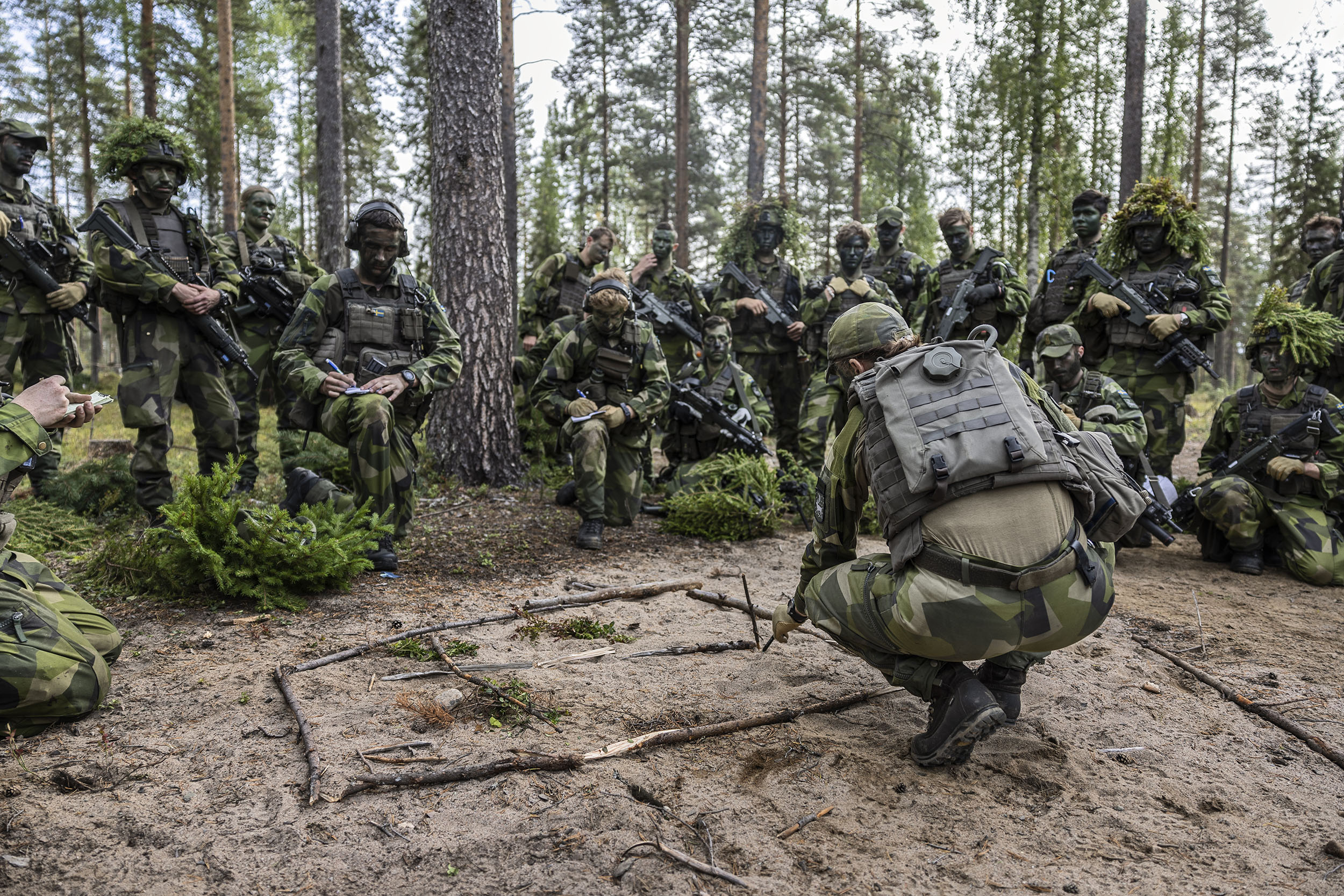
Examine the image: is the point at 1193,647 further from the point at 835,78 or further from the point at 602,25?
the point at 602,25

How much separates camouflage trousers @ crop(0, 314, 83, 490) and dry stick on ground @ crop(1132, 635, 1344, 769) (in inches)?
291

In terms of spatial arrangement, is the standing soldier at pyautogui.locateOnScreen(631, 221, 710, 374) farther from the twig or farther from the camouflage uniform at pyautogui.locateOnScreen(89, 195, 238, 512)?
the twig

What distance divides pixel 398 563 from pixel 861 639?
323 cm

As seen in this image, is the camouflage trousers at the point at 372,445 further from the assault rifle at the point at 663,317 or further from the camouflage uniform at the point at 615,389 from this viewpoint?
the assault rifle at the point at 663,317

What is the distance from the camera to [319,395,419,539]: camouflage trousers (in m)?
5.08

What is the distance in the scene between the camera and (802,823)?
102 inches

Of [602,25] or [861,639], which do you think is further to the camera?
[602,25]

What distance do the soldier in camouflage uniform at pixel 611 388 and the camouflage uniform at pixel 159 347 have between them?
2362 mm

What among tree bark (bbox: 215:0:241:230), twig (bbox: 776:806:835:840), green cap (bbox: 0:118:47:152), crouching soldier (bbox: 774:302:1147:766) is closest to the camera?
twig (bbox: 776:806:835:840)

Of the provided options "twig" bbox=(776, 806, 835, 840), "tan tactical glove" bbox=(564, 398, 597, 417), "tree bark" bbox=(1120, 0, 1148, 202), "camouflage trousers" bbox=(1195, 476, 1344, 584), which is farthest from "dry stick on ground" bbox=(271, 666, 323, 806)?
"tree bark" bbox=(1120, 0, 1148, 202)

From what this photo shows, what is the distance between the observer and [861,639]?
3164mm

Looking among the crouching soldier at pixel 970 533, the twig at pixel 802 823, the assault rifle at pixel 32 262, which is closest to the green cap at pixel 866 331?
the crouching soldier at pixel 970 533

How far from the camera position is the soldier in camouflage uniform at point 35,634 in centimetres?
283

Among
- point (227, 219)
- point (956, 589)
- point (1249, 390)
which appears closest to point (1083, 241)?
point (1249, 390)
